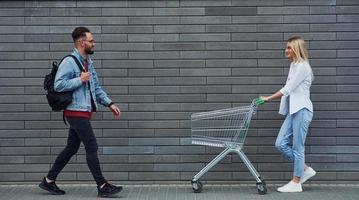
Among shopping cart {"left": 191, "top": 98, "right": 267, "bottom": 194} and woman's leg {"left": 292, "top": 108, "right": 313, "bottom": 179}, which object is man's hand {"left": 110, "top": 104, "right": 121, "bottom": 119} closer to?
shopping cart {"left": 191, "top": 98, "right": 267, "bottom": 194}

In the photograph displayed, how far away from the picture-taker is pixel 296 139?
7898 millimetres

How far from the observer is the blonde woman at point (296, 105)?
7.79m

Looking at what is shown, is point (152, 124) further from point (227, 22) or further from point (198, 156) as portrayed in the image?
point (227, 22)

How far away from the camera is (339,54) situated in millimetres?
8375

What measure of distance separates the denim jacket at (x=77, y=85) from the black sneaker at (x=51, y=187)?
3.28 ft

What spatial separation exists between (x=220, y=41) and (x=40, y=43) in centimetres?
228

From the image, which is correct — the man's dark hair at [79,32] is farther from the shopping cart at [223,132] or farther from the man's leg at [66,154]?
the shopping cart at [223,132]

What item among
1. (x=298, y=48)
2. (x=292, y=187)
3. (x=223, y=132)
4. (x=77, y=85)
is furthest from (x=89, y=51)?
(x=292, y=187)

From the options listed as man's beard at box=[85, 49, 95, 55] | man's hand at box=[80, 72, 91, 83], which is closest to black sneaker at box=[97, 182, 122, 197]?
man's hand at box=[80, 72, 91, 83]

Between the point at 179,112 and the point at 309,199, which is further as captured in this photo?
the point at 179,112

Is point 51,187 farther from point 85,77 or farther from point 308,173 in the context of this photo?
point 308,173

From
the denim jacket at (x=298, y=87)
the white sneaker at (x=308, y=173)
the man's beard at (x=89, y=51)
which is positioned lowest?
the white sneaker at (x=308, y=173)

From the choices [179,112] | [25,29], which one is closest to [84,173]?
[179,112]

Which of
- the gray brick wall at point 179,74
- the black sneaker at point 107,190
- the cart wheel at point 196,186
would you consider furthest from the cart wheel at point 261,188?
the black sneaker at point 107,190
